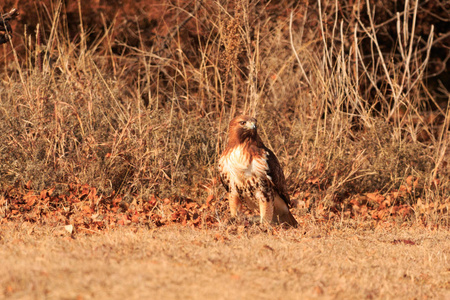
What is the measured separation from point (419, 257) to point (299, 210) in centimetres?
188

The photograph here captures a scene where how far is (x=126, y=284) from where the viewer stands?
302 centimetres

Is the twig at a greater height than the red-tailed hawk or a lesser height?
greater

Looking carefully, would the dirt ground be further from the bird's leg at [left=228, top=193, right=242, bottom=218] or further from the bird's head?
the bird's head

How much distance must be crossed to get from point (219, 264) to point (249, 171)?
1681mm

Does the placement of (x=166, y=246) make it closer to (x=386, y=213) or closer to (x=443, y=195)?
(x=386, y=213)

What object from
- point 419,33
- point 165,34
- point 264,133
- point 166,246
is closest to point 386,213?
point 264,133

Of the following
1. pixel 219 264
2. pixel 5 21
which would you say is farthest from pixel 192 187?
pixel 219 264

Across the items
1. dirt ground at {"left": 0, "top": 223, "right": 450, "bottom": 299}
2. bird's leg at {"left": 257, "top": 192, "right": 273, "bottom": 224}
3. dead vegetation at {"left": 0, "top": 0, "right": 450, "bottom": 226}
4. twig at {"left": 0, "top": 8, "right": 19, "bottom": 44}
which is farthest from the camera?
dead vegetation at {"left": 0, "top": 0, "right": 450, "bottom": 226}

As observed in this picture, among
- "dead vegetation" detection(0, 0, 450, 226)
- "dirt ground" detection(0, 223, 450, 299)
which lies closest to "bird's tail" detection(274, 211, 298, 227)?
"dirt ground" detection(0, 223, 450, 299)

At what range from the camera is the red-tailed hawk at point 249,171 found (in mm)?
5180

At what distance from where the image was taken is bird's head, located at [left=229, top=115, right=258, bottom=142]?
17.0 ft

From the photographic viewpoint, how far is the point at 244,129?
5.23 meters

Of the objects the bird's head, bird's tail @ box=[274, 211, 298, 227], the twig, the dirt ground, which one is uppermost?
the twig

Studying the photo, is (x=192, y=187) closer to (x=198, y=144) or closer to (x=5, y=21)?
(x=198, y=144)
